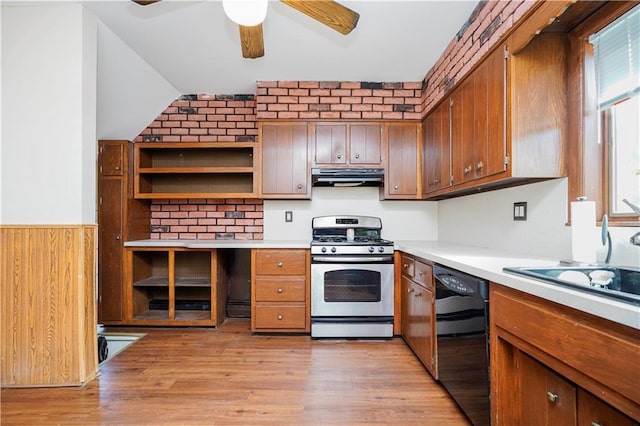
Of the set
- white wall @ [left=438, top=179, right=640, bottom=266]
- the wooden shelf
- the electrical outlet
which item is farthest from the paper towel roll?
the wooden shelf

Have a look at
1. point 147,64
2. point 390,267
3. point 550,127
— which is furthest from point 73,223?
point 550,127

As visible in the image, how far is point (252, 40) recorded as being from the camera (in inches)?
80.8

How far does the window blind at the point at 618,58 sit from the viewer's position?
1404 millimetres

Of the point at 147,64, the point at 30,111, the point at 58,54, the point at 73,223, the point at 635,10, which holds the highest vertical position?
the point at 147,64

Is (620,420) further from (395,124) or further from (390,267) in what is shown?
(395,124)

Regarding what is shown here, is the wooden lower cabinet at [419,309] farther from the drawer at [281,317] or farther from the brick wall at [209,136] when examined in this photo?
the brick wall at [209,136]

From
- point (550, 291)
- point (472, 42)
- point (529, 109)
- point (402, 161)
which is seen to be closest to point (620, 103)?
point (529, 109)

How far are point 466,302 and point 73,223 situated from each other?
2.47 meters

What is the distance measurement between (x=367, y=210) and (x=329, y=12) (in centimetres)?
209

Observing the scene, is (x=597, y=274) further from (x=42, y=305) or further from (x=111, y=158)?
(x=111, y=158)

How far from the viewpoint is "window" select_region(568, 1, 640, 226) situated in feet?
4.72

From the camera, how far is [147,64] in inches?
114

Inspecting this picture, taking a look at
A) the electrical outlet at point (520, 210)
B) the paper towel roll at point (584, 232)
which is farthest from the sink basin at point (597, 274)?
the electrical outlet at point (520, 210)

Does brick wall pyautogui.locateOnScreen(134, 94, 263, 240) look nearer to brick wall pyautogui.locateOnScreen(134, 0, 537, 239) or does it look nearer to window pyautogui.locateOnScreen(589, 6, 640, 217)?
brick wall pyautogui.locateOnScreen(134, 0, 537, 239)
